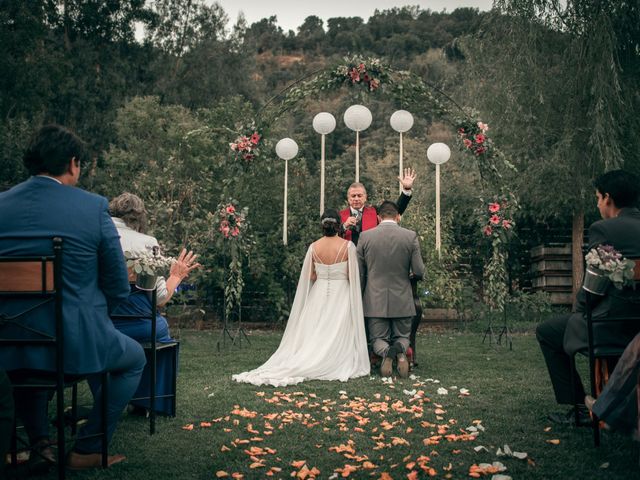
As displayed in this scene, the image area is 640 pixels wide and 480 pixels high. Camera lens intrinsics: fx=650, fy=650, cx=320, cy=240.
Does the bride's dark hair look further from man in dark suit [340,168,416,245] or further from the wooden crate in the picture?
the wooden crate

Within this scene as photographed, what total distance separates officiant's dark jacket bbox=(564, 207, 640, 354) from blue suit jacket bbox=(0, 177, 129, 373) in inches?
107

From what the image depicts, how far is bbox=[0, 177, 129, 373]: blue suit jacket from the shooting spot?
3014 mm

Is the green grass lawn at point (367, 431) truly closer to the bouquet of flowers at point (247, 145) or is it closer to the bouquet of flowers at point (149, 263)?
the bouquet of flowers at point (149, 263)

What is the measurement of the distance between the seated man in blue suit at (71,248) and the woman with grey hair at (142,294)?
3.09 feet

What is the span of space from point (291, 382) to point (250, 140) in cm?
389

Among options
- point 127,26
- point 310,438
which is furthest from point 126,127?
point 310,438

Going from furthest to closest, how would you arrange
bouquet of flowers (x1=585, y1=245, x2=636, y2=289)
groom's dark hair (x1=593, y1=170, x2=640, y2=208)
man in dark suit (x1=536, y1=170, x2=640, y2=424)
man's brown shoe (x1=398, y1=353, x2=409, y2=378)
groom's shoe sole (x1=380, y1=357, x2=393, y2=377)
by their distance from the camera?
groom's shoe sole (x1=380, y1=357, x2=393, y2=377) → man's brown shoe (x1=398, y1=353, x2=409, y2=378) → groom's dark hair (x1=593, y1=170, x2=640, y2=208) → man in dark suit (x1=536, y1=170, x2=640, y2=424) → bouquet of flowers (x1=585, y1=245, x2=636, y2=289)

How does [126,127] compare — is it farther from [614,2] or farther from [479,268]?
[614,2]

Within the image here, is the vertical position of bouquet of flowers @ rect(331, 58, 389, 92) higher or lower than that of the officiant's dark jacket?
higher

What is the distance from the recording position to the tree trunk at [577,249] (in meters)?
12.5

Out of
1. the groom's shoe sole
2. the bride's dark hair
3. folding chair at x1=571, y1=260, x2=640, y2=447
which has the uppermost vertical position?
the bride's dark hair

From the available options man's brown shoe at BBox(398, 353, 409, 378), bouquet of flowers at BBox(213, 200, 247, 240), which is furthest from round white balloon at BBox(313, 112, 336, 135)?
man's brown shoe at BBox(398, 353, 409, 378)

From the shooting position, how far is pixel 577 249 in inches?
505

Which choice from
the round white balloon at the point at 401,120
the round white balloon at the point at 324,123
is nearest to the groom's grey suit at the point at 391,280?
the round white balloon at the point at 401,120
